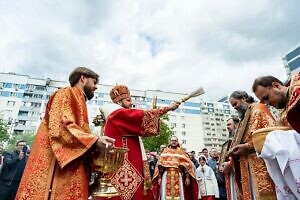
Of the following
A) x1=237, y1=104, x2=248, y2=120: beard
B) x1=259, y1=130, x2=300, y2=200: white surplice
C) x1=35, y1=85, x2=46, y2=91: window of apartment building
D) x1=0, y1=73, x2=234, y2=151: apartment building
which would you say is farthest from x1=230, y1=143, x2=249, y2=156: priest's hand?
x1=35, y1=85, x2=46, y2=91: window of apartment building

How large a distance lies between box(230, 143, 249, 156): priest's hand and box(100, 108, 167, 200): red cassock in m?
1.05

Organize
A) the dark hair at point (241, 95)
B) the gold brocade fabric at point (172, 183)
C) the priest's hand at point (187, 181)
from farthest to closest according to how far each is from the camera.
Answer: the priest's hand at point (187, 181), the gold brocade fabric at point (172, 183), the dark hair at point (241, 95)

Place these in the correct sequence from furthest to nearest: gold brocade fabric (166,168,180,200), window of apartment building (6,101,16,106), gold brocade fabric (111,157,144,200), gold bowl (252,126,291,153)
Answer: window of apartment building (6,101,16,106) → gold brocade fabric (166,168,180,200) → gold brocade fabric (111,157,144,200) → gold bowl (252,126,291,153)

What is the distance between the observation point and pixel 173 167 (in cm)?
712

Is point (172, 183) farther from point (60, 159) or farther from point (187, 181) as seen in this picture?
point (60, 159)

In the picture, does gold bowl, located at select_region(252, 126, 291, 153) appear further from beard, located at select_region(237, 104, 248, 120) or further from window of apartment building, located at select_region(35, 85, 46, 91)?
window of apartment building, located at select_region(35, 85, 46, 91)

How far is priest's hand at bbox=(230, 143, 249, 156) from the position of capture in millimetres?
3550

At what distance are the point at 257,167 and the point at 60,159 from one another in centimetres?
241

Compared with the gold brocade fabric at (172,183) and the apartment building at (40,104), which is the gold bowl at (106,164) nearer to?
the gold brocade fabric at (172,183)

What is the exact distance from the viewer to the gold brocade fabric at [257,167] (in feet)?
11.0

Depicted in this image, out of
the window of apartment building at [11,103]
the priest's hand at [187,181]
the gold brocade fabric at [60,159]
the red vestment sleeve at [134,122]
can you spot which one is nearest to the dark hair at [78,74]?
the gold brocade fabric at [60,159]

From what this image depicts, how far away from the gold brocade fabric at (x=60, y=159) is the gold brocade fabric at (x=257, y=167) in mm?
2111

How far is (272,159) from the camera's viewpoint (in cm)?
232

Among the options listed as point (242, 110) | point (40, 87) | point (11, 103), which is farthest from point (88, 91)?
point (11, 103)
